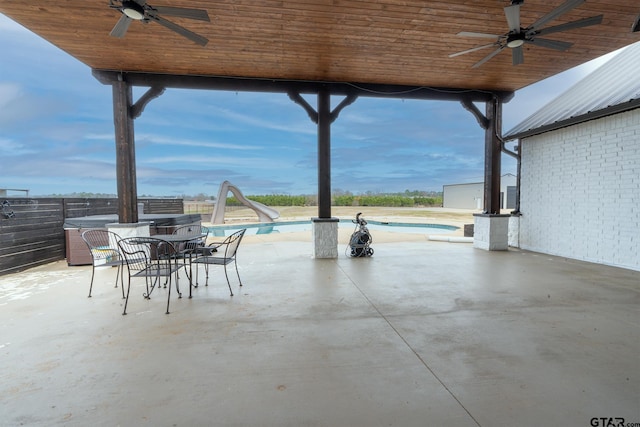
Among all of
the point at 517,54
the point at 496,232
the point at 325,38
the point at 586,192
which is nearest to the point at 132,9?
the point at 325,38

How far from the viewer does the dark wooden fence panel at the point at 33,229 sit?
14.8ft

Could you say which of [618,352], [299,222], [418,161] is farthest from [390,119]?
[618,352]

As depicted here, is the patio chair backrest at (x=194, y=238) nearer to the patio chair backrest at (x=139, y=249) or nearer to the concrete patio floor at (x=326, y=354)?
the patio chair backrest at (x=139, y=249)

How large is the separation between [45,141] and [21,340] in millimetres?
32329

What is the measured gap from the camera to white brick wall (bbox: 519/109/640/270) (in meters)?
4.79

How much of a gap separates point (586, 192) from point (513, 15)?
14.1 ft

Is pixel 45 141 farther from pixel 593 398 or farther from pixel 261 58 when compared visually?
pixel 593 398

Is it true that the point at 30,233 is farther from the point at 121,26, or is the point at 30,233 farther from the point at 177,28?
the point at 177,28

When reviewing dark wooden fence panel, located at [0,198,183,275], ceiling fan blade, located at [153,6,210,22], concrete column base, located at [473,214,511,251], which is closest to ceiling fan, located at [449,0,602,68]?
ceiling fan blade, located at [153,6,210,22]

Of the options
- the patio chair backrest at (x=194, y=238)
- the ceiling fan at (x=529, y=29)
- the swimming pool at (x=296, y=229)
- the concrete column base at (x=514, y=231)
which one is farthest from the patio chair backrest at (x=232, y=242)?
the swimming pool at (x=296, y=229)

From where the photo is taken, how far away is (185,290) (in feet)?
12.3

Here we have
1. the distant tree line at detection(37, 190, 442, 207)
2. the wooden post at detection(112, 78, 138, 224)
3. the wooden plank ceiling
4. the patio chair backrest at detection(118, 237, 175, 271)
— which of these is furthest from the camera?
the distant tree line at detection(37, 190, 442, 207)

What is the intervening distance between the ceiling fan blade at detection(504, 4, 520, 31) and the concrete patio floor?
3096 mm

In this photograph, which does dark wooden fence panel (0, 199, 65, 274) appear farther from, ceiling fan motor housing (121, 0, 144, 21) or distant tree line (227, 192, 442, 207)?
distant tree line (227, 192, 442, 207)
